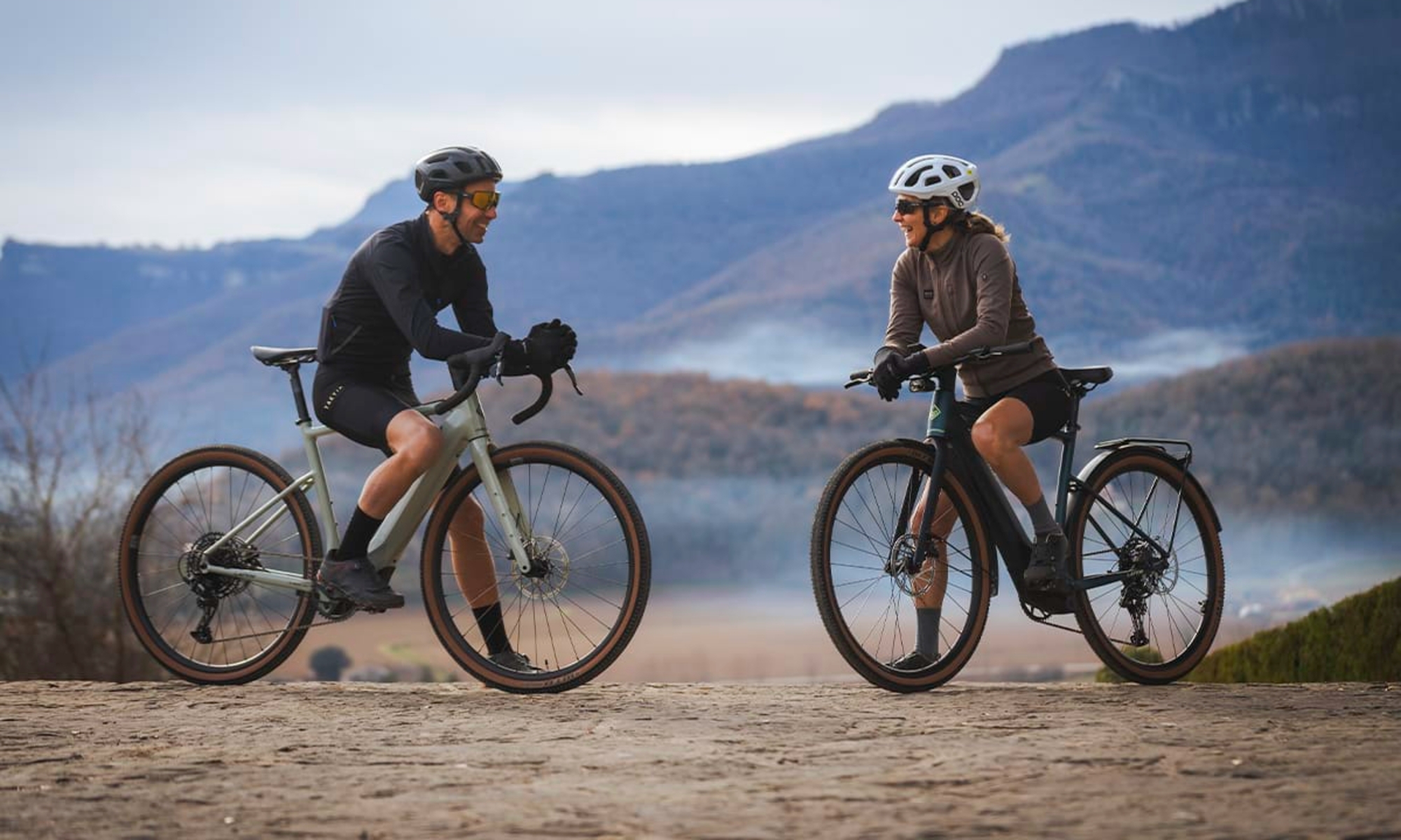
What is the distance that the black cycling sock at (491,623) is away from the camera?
20.5ft

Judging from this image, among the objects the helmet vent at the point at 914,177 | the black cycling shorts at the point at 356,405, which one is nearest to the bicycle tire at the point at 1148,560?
the helmet vent at the point at 914,177

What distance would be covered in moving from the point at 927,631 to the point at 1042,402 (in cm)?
96

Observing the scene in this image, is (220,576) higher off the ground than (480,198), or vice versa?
(480,198)

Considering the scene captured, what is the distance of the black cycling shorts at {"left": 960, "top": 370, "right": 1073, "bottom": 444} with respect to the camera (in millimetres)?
6148

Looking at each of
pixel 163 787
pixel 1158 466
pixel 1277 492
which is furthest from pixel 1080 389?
pixel 1277 492

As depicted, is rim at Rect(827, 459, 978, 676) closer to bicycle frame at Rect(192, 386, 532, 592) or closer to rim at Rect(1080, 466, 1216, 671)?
rim at Rect(1080, 466, 1216, 671)

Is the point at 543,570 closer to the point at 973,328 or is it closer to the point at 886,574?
the point at 886,574

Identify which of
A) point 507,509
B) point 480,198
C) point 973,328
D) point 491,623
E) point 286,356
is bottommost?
point 491,623

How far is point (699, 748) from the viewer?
494cm

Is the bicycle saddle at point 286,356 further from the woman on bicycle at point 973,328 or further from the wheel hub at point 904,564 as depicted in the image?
the wheel hub at point 904,564

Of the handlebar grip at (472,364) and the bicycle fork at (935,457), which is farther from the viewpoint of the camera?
the bicycle fork at (935,457)

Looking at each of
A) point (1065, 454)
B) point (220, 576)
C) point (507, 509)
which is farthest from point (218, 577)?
point (1065, 454)

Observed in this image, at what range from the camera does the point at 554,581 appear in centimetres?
606

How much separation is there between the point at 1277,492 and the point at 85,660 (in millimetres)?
107587
